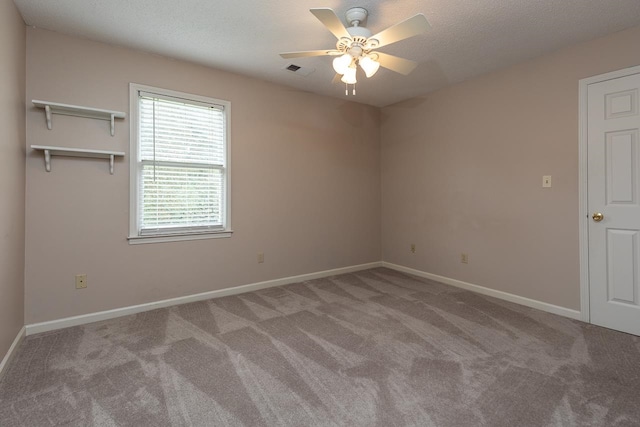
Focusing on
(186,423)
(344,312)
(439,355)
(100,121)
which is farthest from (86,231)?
(439,355)

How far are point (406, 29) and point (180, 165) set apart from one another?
7.93 ft

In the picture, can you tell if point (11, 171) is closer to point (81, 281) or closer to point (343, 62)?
point (81, 281)

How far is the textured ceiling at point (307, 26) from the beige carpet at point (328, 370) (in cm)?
248

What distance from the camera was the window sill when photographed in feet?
9.80

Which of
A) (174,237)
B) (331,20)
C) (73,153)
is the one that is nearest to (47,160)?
(73,153)

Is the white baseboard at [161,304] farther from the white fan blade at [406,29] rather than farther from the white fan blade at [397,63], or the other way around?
the white fan blade at [406,29]

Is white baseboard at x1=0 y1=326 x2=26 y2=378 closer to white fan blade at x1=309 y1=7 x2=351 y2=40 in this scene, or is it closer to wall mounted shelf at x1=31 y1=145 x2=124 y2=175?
wall mounted shelf at x1=31 y1=145 x2=124 y2=175

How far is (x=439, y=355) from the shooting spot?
2186mm

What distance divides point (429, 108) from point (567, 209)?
79.2 inches

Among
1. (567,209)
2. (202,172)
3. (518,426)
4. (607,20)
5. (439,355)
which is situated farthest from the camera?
(202,172)

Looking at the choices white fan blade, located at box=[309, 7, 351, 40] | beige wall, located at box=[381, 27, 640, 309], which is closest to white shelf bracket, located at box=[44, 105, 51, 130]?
white fan blade, located at box=[309, 7, 351, 40]

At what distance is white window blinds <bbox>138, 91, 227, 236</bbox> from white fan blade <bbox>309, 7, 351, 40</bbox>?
1.87 metres

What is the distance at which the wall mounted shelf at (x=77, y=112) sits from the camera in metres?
2.50

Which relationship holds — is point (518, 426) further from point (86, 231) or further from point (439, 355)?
point (86, 231)
